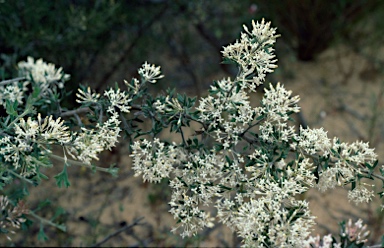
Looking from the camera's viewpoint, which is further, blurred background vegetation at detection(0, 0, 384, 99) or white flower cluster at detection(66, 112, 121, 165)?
blurred background vegetation at detection(0, 0, 384, 99)

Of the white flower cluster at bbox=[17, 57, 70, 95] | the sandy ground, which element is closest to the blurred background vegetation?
the sandy ground

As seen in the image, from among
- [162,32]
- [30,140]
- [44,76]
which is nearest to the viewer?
[30,140]

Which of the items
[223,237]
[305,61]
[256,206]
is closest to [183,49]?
[305,61]

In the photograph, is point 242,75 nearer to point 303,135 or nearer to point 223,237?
point 303,135

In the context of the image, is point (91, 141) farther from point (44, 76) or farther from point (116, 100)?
point (44, 76)

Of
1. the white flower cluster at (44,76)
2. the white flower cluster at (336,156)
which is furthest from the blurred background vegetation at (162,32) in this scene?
the white flower cluster at (336,156)

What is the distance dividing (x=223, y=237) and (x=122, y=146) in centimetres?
88

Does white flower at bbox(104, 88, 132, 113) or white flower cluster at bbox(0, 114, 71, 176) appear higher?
white flower at bbox(104, 88, 132, 113)

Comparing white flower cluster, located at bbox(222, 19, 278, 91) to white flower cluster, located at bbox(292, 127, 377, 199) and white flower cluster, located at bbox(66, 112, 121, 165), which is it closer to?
white flower cluster, located at bbox(292, 127, 377, 199)

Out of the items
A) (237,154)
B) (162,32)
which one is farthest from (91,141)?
(162,32)

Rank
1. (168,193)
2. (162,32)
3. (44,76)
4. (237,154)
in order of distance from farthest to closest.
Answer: (162,32)
(168,193)
(44,76)
(237,154)

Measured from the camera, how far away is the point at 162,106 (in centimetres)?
137

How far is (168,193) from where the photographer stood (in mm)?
2604

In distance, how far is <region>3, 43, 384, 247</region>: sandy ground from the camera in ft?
8.14
